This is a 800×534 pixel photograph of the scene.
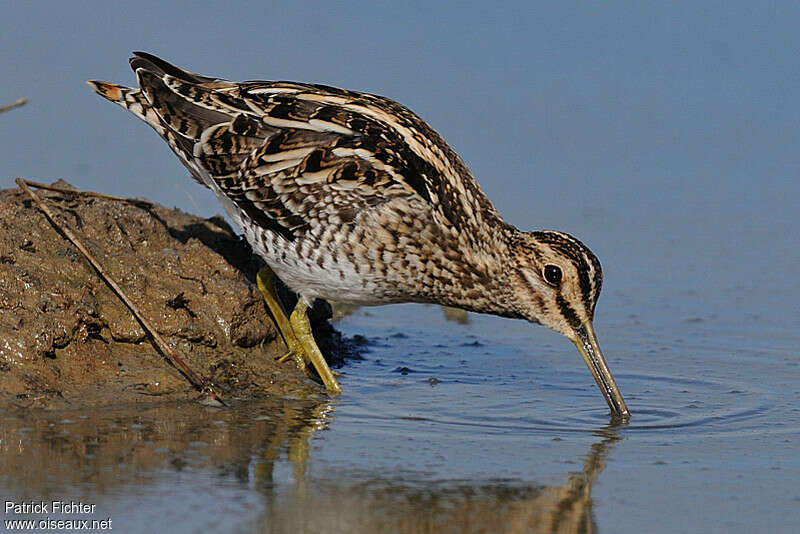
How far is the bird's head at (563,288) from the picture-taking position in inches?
281

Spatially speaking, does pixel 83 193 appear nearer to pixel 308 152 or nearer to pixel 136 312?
pixel 136 312

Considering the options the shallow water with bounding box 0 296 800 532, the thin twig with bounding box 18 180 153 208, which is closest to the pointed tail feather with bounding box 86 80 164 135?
the thin twig with bounding box 18 180 153 208

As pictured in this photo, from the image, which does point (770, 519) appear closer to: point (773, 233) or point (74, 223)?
point (74, 223)

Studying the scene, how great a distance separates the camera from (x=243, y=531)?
4.61 m

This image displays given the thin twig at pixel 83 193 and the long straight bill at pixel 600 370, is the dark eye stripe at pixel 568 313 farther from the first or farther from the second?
the thin twig at pixel 83 193

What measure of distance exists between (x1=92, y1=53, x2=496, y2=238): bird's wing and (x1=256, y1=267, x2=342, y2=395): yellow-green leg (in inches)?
22.2

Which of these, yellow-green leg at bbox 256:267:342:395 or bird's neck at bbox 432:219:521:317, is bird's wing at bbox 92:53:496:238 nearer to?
bird's neck at bbox 432:219:521:317

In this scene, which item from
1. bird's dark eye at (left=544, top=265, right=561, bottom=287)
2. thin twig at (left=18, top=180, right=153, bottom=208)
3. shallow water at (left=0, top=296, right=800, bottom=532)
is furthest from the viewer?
thin twig at (left=18, top=180, right=153, bottom=208)

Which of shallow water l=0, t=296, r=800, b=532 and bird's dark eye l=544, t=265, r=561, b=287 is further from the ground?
bird's dark eye l=544, t=265, r=561, b=287

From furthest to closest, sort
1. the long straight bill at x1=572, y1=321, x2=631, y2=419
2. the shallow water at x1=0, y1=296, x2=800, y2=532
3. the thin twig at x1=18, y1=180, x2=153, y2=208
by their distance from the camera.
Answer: the thin twig at x1=18, y1=180, x2=153, y2=208 < the long straight bill at x1=572, y1=321, x2=631, y2=419 < the shallow water at x1=0, y1=296, x2=800, y2=532

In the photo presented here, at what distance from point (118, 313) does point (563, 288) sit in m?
2.57

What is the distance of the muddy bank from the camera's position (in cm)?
641

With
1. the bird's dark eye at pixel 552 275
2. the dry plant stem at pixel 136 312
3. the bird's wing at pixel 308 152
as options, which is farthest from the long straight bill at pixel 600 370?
the dry plant stem at pixel 136 312

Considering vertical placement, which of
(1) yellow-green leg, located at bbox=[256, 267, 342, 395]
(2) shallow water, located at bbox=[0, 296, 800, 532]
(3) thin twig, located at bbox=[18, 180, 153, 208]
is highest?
(3) thin twig, located at bbox=[18, 180, 153, 208]
